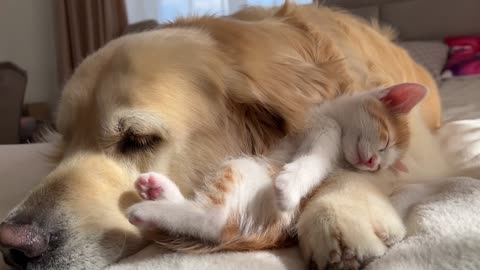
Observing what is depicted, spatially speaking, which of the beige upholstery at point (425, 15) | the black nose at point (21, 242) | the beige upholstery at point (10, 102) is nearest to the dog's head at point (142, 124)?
the black nose at point (21, 242)

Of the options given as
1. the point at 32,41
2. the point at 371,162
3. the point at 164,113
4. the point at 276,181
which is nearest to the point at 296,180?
the point at 276,181

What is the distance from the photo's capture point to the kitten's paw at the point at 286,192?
0.88 metres

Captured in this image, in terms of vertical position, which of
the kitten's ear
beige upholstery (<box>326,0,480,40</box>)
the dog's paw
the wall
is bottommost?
the wall

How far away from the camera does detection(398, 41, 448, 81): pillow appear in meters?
3.39

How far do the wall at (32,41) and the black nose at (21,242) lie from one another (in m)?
5.05

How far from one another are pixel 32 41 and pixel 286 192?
556cm

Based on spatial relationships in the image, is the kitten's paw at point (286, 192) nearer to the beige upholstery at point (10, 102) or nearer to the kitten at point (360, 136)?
the kitten at point (360, 136)

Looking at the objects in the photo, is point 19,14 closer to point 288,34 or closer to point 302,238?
point 288,34

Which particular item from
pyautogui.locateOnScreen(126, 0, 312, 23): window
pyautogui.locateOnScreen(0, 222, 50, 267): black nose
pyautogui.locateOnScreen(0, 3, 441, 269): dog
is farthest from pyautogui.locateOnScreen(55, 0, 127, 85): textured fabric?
pyautogui.locateOnScreen(0, 222, 50, 267): black nose

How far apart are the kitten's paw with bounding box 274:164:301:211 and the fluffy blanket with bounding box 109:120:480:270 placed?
9 cm

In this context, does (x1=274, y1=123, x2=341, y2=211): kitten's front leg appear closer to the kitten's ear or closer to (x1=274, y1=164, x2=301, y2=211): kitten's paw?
(x1=274, y1=164, x2=301, y2=211): kitten's paw

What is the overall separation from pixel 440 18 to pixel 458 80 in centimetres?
86

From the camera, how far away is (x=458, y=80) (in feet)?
10.5

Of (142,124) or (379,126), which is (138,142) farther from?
(379,126)
